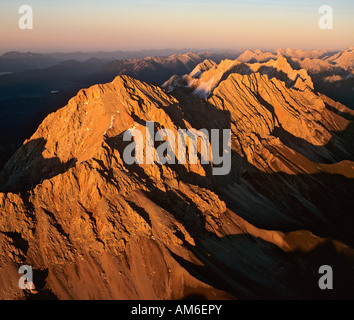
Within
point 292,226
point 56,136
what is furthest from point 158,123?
point 292,226

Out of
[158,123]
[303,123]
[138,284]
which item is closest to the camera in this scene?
[138,284]

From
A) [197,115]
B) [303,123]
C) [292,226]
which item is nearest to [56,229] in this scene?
[292,226]

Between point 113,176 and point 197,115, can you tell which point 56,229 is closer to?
point 113,176

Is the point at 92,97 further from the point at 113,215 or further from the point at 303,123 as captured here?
the point at 303,123

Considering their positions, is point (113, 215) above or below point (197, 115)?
below

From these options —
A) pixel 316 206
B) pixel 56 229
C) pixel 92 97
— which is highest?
pixel 92 97

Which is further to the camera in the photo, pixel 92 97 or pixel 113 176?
pixel 92 97

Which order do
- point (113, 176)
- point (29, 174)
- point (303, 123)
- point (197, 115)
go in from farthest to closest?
1. point (303, 123)
2. point (197, 115)
3. point (29, 174)
4. point (113, 176)
